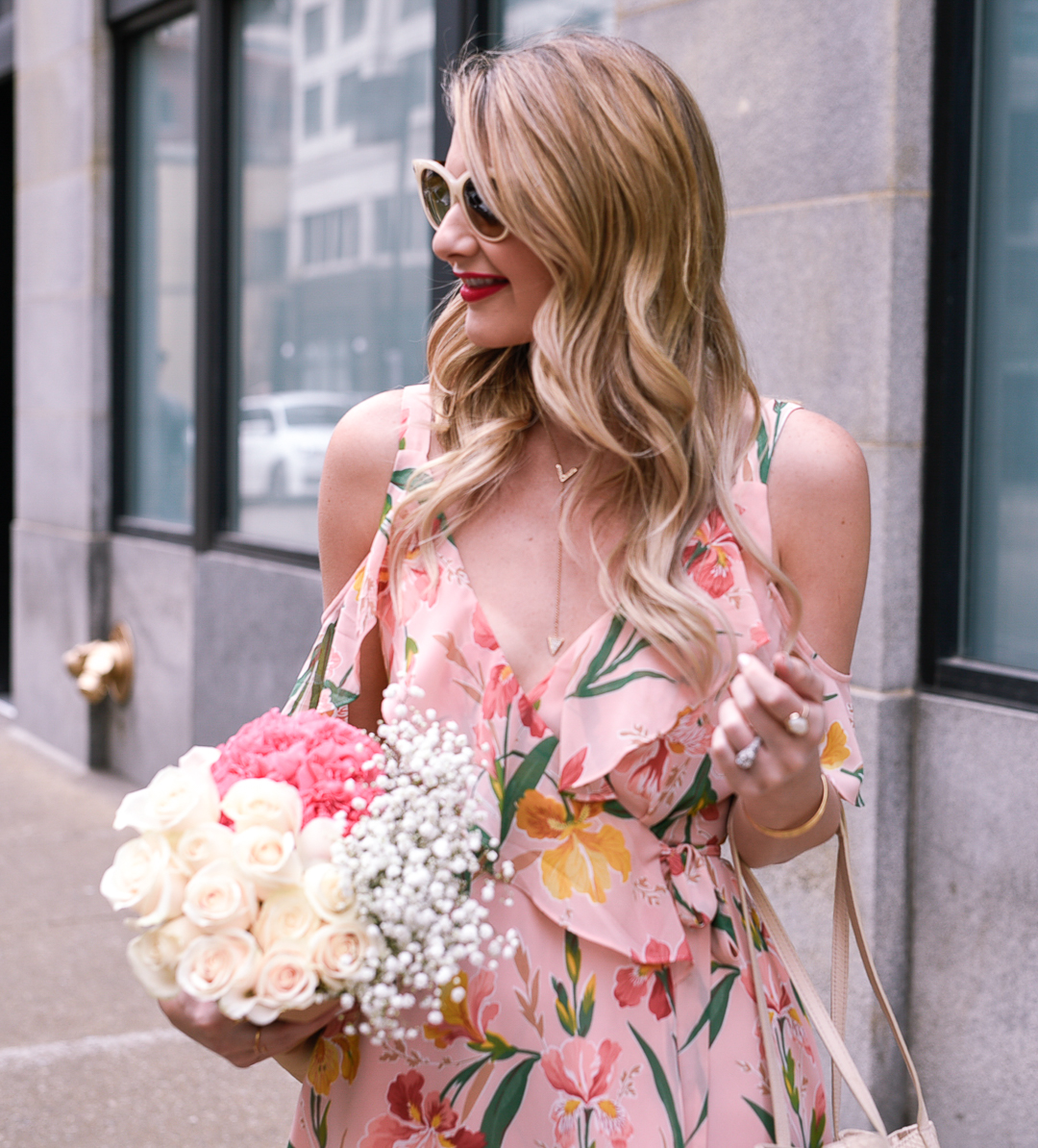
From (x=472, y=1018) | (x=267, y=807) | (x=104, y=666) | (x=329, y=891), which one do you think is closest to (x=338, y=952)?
(x=329, y=891)

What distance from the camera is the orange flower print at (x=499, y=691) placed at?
1794 mm

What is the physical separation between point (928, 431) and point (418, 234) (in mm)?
3009

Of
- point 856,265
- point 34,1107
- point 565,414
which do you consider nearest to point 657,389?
point 565,414

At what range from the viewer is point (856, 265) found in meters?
3.79

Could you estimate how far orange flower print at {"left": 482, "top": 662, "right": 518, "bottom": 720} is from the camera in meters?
1.79

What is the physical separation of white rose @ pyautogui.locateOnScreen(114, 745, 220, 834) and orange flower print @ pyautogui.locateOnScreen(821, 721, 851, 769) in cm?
79

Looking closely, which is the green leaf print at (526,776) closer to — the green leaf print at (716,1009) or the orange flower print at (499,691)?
the orange flower print at (499,691)

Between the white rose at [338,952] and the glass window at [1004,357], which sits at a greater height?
the glass window at [1004,357]

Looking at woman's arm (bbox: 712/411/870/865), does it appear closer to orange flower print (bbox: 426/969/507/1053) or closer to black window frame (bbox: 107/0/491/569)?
orange flower print (bbox: 426/969/507/1053)

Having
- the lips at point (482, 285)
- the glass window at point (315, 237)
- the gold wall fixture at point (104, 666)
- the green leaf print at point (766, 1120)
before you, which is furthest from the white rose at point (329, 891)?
the gold wall fixture at point (104, 666)

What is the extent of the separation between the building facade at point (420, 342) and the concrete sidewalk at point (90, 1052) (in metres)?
1.23

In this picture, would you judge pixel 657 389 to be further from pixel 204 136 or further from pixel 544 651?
pixel 204 136

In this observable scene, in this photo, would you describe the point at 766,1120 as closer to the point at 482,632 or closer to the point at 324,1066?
the point at 324,1066

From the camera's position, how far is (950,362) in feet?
12.5
